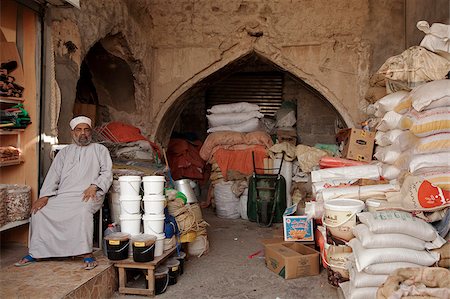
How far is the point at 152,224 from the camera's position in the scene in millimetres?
3846

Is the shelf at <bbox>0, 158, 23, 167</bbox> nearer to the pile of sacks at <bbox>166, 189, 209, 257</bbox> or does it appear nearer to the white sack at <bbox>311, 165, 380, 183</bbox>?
the pile of sacks at <bbox>166, 189, 209, 257</bbox>

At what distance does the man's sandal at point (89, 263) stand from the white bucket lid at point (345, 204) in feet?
7.08

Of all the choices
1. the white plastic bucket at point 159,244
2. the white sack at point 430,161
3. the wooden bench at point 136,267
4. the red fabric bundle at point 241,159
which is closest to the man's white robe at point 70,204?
the wooden bench at point 136,267

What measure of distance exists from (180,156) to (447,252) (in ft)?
20.3

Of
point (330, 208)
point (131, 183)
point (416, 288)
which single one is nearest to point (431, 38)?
point (330, 208)

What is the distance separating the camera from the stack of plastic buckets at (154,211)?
3.84 meters

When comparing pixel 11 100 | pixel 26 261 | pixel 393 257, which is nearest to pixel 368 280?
pixel 393 257

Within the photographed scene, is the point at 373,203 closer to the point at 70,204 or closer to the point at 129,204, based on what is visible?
the point at 129,204

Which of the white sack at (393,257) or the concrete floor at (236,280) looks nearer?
the white sack at (393,257)

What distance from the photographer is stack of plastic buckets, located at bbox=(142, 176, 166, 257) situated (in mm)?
3836

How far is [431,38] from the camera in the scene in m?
3.70

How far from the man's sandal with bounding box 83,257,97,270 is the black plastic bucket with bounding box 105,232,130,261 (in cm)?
15

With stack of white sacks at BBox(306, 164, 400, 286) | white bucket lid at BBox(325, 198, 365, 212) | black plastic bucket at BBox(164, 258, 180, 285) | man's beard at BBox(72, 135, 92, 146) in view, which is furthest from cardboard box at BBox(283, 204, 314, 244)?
man's beard at BBox(72, 135, 92, 146)

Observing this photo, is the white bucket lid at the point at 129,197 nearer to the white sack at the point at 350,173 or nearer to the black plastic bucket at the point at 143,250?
the black plastic bucket at the point at 143,250
